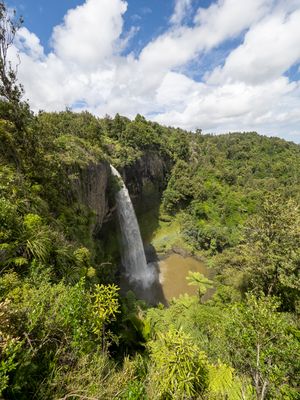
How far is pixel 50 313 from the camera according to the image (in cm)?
404

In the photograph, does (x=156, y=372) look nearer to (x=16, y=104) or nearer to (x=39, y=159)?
(x=39, y=159)

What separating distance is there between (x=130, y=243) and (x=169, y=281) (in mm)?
5994

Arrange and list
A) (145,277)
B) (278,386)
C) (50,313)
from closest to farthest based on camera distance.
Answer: (50,313), (278,386), (145,277)

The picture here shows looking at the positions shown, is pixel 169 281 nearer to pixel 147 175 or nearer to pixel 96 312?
pixel 147 175

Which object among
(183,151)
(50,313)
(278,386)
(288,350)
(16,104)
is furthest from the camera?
(183,151)

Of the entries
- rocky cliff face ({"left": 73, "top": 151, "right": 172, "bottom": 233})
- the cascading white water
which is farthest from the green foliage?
the cascading white water

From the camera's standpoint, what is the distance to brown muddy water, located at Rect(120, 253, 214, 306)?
862 inches

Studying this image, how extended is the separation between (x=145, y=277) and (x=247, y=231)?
493 inches

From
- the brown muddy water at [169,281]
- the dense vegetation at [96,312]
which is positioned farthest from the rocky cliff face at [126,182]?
the brown muddy water at [169,281]

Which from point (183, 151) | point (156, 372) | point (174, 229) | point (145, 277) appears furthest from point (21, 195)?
point (183, 151)

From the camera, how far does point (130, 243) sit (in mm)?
24953

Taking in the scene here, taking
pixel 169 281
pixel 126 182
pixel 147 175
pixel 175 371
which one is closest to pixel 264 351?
pixel 175 371

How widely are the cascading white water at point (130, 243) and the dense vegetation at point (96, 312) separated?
17.2 ft

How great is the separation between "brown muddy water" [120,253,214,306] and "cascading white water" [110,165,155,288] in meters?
1.07
